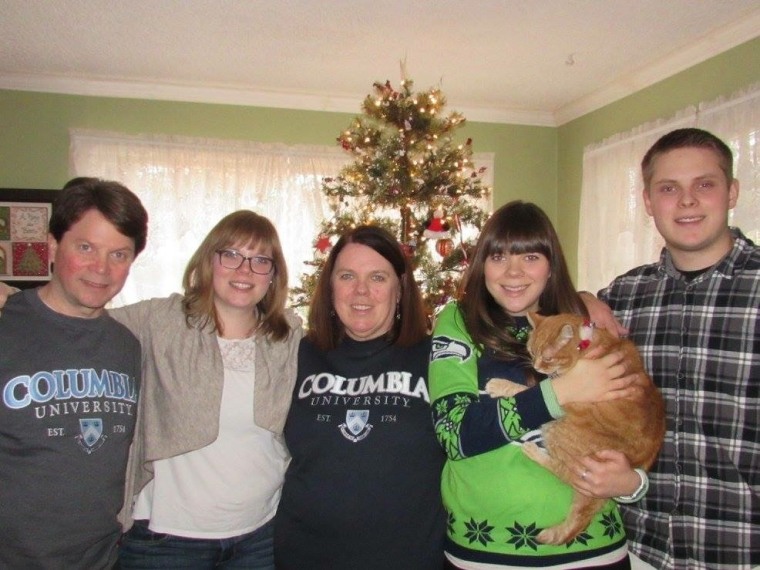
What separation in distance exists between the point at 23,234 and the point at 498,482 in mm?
4451

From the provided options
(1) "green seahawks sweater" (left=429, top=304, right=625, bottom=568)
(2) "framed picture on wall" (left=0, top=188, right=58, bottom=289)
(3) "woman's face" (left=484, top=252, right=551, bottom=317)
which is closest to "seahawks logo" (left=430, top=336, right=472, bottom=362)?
(1) "green seahawks sweater" (left=429, top=304, right=625, bottom=568)

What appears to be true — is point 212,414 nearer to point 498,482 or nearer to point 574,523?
point 498,482

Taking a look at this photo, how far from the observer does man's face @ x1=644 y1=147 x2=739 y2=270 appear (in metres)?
1.58

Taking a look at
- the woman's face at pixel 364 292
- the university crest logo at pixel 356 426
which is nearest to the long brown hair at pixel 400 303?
the woman's face at pixel 364 292

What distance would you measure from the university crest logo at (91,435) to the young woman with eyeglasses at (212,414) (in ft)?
0.53

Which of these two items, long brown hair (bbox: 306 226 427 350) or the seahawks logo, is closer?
the seahawks logo

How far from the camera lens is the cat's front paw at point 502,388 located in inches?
57.3

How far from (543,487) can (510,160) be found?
4.46 meters

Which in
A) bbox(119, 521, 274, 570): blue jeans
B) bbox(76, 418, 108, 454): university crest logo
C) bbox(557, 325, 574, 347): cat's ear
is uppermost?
bbox(557, 325, 574, 347): cat's ear

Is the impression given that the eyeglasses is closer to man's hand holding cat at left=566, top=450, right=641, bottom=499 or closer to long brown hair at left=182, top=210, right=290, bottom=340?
long brown hair at left=182, top=210, right=290, bottom=340

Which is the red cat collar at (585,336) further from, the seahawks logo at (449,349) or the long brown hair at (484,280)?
the seahawks logo at (449,349)

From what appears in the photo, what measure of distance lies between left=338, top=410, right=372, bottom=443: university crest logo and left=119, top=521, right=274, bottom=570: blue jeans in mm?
390

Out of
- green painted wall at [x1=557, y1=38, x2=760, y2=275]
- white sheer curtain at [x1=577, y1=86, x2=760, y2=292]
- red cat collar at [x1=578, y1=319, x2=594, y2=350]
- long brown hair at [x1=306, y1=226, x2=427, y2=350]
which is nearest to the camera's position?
red cat collar at [x1=578, y1=319, x2=594, y2=350]

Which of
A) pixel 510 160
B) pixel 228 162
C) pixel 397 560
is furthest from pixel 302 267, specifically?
pixel 397 560
